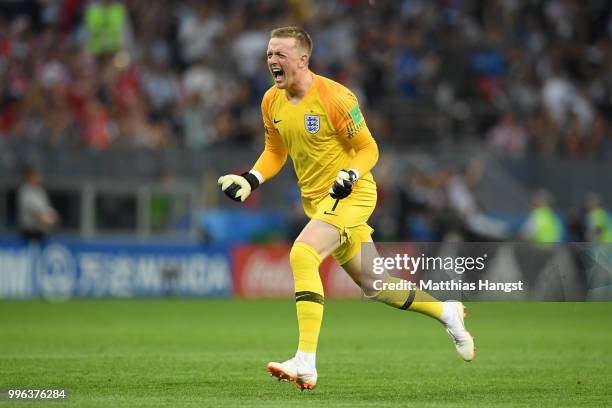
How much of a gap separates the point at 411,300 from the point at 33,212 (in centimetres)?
1269

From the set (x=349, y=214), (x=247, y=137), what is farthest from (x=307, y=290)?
(x=247, y=137)

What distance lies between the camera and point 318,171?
9820mm

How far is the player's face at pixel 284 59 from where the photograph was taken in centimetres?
949

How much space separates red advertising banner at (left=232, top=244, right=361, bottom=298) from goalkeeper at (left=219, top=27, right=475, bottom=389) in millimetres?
12730

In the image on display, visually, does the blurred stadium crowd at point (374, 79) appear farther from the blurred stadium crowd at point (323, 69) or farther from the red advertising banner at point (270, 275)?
the red advertising banner at point (270, 275)

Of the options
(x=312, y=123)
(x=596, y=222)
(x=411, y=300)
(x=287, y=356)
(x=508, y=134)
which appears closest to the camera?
(x=312, y=123)

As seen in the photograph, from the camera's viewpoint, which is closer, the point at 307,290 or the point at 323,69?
the point at 307,290

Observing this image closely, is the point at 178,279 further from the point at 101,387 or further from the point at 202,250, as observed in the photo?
the point at 101,387

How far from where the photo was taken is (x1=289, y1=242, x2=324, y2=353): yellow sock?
9172 mm

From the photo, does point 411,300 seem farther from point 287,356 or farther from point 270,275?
point 270,275

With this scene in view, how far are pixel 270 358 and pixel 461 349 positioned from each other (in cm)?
234

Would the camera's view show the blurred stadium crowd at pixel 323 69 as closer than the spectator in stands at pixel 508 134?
Yes

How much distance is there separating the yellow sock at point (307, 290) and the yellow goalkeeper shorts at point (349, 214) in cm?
34

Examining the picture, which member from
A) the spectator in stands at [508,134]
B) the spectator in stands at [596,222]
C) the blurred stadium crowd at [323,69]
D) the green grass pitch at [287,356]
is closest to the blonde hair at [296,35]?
the green grass pitch at [287,356]
